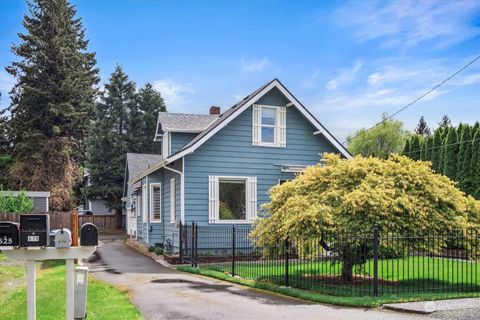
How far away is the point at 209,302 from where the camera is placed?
1031cm

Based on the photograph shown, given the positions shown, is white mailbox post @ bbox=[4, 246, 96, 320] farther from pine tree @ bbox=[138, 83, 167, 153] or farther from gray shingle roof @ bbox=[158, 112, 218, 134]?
pine tree @ bbox=[138, 83, 167, 153]

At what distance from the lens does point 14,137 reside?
40875mm

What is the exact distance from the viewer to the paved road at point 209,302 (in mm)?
8922

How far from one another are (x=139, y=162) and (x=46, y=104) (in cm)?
888

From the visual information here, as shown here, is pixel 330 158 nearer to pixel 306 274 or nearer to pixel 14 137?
pixel 306 274

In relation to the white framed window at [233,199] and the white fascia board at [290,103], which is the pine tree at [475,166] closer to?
the white fascia board at [290,103]

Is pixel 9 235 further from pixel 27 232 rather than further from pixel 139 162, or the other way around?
pixel 139 162

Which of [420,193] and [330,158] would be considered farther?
[330,158]

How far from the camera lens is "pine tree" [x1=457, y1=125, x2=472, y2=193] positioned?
21422mm

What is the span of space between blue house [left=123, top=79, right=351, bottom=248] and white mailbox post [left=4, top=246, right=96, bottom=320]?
1199 centimetres

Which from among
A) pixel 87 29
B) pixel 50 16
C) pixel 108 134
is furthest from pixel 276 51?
pixel 87 29

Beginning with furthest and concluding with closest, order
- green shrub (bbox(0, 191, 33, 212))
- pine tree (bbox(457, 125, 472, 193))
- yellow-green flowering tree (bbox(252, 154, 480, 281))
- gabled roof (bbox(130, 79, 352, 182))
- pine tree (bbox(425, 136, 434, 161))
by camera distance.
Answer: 1. green shrub (bbox(0, 191, 33, 212))
2. pine tree (bbox(425, 136, 434, 161))
3. pine tree (bbox(457, 125, 472, 193))
4. gabled roof (bbox(130, 79, 352, 182))
5. yellow-green flowering tree (bbox(252, 154, 480, 281))

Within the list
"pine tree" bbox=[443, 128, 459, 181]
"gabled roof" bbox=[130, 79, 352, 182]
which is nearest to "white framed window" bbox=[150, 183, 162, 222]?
"gabled roof" bbox=[130, 79, 352, 182]

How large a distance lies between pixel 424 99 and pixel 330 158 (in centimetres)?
1353
